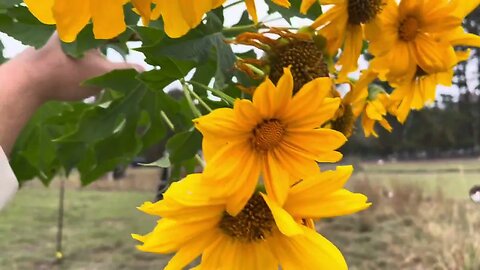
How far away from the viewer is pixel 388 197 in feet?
10.1

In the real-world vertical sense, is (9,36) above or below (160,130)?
above

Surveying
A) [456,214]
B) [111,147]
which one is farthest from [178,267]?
[456,214]

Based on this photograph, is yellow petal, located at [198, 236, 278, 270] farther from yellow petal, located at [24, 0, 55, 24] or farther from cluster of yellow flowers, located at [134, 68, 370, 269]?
yellow petal, located at [24, 0, 55, 24]

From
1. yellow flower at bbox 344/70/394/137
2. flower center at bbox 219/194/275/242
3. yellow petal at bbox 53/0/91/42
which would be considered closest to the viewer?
yellow petal at bbox 53/0/91/42

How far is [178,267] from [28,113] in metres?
0.25

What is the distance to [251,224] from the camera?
0.78 ft

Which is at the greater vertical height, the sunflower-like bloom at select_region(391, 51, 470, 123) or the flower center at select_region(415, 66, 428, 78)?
the flower center at select_region(415, 66, 428, 78)

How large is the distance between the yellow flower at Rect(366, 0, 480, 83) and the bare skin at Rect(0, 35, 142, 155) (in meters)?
0.21

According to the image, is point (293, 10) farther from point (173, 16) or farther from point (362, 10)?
point (173, 16)

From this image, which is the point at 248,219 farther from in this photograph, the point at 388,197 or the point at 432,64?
the point at 388,197

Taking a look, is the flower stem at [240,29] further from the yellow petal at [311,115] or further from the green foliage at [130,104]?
the yellow petal at [311,115]

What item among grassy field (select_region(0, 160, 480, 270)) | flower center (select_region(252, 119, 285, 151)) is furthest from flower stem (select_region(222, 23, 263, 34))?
grassy field (select_region(0, 160, 480, 270))

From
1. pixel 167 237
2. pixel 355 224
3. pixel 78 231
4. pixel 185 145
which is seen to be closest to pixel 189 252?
pixel 167 237

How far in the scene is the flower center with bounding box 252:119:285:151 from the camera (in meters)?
0.23
